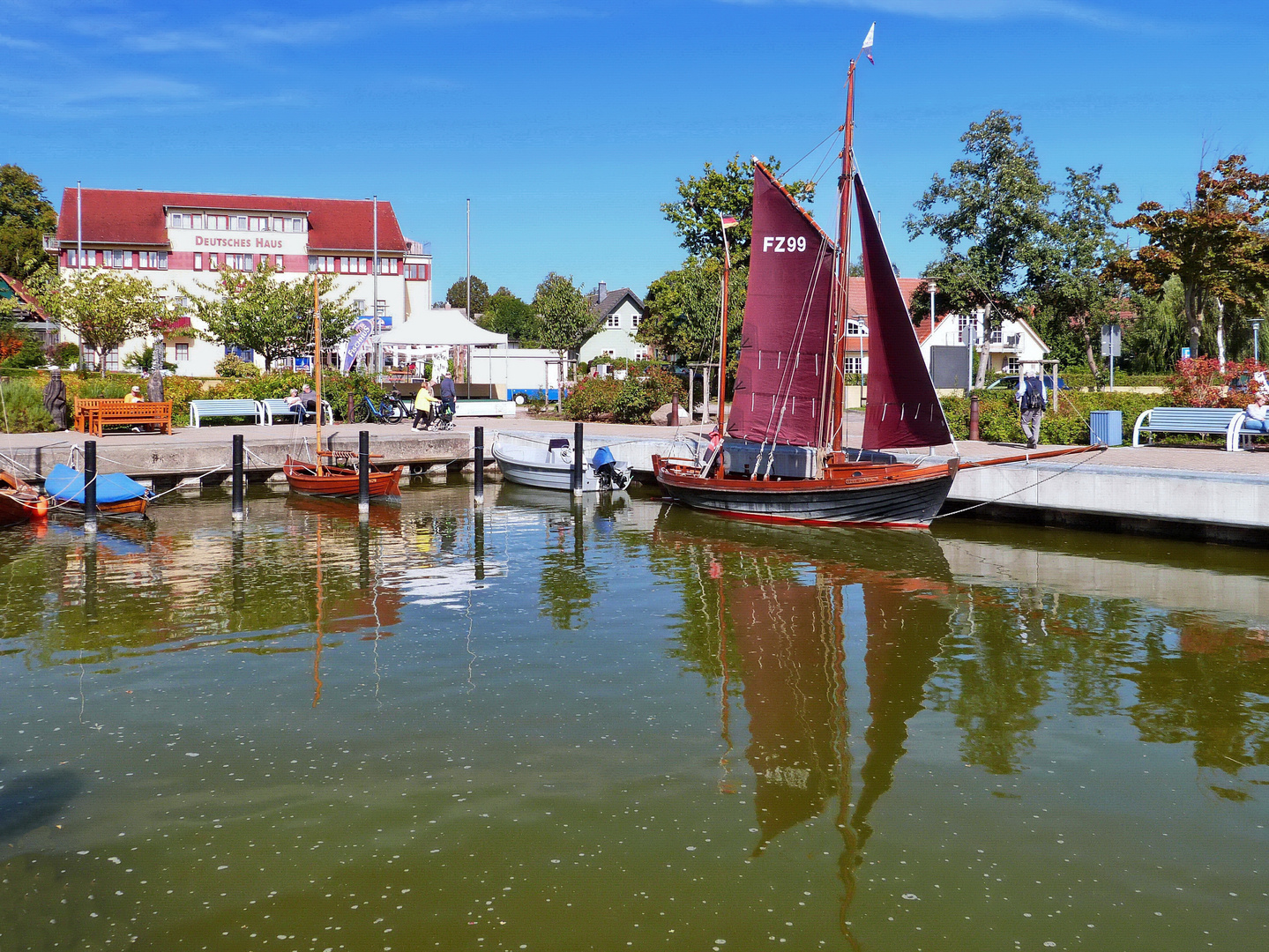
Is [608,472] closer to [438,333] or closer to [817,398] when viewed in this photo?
[817,398]

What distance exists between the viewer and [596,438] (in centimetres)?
3069

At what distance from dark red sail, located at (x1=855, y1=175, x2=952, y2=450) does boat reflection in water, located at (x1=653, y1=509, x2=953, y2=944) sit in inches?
79.1

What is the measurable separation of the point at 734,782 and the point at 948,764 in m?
1.85

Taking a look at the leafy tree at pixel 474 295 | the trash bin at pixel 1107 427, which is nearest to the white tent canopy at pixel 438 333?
the trash bin at pixel 1107 427

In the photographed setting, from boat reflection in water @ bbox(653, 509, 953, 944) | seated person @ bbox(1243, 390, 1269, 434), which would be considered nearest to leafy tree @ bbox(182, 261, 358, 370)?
boat reflection in water @ bbox(653, 509, 953, 944)

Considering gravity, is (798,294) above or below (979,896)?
above

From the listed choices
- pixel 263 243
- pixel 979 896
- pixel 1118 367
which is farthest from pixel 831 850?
pixel 263 243

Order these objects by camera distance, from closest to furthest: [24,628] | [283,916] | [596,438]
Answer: [283,916], [24,628], [596,438]

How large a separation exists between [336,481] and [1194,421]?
19.3m

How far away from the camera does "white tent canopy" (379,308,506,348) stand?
38406mm

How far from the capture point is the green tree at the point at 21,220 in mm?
70562

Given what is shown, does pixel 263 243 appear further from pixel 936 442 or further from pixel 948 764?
pixel 948 764

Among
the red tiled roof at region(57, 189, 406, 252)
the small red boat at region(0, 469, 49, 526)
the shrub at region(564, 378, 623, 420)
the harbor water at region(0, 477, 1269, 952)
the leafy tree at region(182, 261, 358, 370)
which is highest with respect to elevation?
the red tiled roof at region(57, 189, 406, 252)

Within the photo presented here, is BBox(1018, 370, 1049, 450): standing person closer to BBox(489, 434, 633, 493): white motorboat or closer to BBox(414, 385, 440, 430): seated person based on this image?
BBox(489, 434, 633, 493): white motorboat
